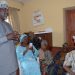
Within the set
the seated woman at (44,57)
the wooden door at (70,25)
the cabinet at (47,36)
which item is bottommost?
the seated woman at (44,57)

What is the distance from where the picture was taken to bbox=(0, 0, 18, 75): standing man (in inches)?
64.6

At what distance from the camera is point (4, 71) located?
169 centimetres

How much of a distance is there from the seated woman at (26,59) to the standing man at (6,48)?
1.88 m

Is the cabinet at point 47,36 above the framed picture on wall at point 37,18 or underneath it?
underneath

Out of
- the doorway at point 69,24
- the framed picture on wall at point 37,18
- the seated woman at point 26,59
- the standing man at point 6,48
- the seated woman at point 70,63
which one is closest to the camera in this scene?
the standing man at point 6,48

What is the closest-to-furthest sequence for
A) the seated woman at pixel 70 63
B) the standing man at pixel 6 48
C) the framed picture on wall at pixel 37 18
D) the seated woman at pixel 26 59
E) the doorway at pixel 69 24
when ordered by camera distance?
the standing man at pixel 6 48 → the seated woman at pixel 70 63 → the seated woman at pixel 26 59 → the doorway at pixel 69 24 → the framed picture on wall at pixel 37 18

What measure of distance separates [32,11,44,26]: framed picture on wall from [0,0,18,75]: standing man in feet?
10.5

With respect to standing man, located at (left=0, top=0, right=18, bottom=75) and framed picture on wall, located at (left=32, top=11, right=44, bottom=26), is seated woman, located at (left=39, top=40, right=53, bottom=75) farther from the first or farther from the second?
standing man, located at (left=0, top=0, right=18, bottom=75)

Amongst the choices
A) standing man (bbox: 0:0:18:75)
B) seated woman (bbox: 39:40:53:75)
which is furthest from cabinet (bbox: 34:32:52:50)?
standing man (bbox: 0:0:18:75)

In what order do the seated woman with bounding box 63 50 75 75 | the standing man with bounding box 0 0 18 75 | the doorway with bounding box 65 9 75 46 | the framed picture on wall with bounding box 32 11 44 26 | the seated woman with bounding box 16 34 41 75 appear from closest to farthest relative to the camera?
the standing man with bounding box 0 0 18 75 < the seated woman with bounding box 63 50 75 75 < the seated woman with bounding box 16 34 41 75 < the doorway with bounding box 65 9 75 46 < the framed picture on wall with bounding box 32 11 44 26

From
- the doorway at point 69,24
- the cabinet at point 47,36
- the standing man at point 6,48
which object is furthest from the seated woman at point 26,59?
the standing man at point 6,48

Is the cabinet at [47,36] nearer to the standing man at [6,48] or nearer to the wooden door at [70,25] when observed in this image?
the wooden door at [70,25]

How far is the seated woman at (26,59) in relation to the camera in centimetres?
361

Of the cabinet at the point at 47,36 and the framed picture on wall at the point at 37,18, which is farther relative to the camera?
the framed picture on wall at the point at 37,18
